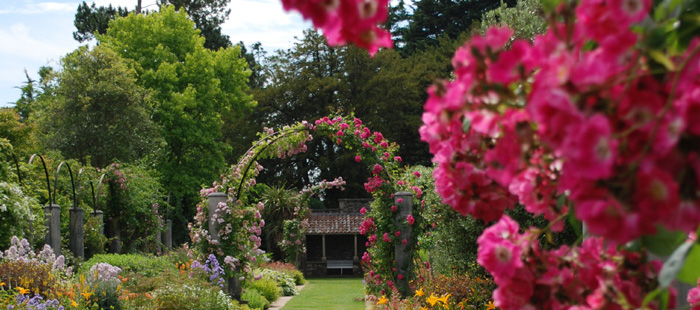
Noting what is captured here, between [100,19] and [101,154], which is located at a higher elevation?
[100,19]

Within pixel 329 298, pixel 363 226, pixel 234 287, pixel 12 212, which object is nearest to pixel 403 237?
pixel 363 226

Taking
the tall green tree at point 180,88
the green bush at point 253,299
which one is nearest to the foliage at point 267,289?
the green bush at point 253,299

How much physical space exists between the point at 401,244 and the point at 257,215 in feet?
7.73

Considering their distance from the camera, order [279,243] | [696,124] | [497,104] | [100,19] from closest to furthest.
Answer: [696,124] < [497,104] < [279,243] < [100,19]

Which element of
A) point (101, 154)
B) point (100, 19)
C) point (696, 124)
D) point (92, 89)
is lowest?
point (696, 124)

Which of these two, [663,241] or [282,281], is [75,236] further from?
[663,241]

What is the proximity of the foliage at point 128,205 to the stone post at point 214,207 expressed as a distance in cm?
673

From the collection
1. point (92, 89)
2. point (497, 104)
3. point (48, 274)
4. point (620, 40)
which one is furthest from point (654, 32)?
point (92, 89)

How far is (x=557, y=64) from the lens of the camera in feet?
2.69

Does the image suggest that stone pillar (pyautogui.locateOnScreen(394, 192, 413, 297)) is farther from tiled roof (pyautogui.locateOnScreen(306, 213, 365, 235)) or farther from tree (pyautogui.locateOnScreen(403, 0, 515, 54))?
tree (pyautogui.locateOnScreen(403, 0, 515, 54))

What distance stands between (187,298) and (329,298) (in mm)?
6713

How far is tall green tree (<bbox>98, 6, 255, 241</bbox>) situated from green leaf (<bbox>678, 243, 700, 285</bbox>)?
22.1 meters

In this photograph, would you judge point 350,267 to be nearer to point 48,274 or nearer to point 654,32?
point 48,274

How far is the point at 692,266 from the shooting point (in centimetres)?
90
